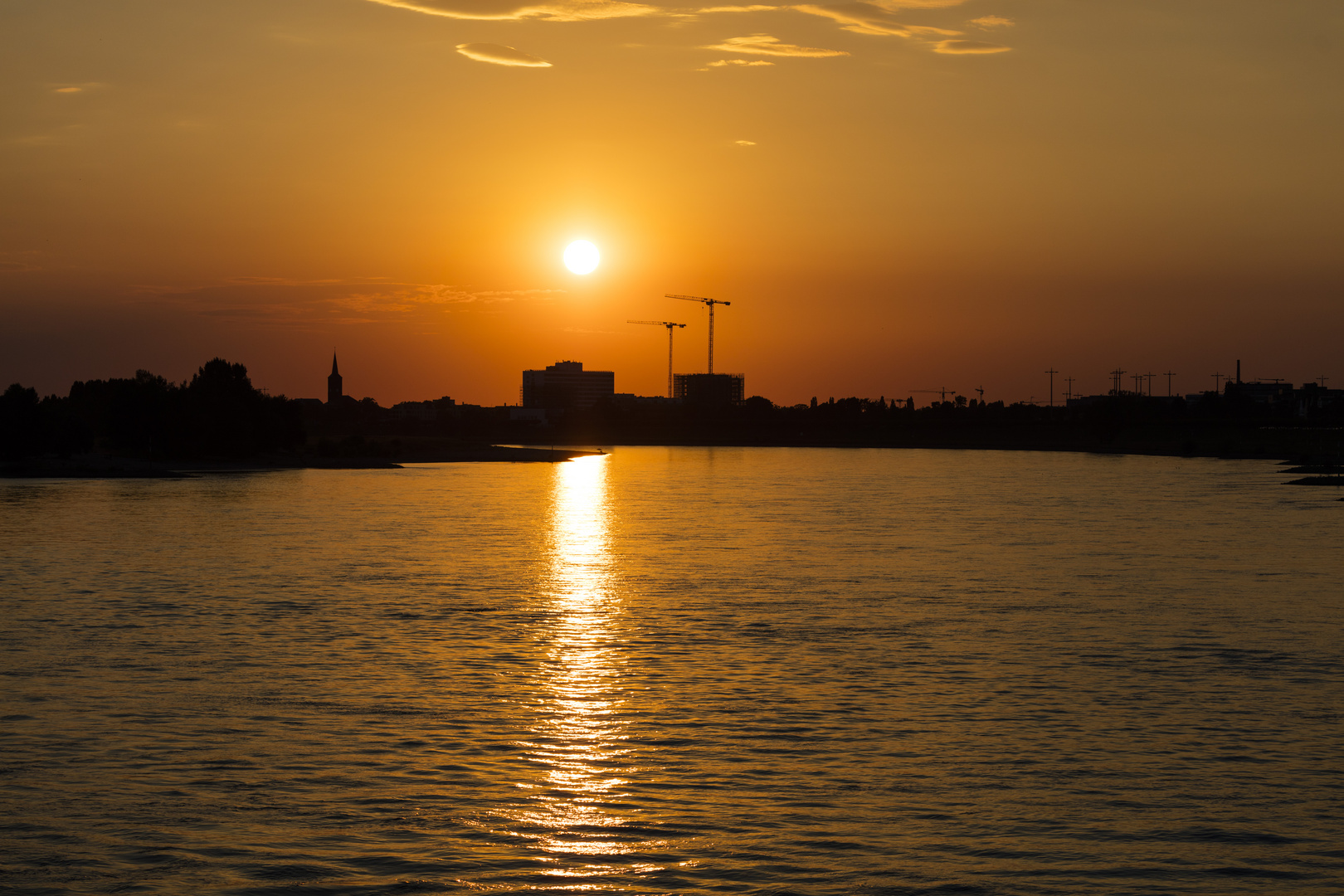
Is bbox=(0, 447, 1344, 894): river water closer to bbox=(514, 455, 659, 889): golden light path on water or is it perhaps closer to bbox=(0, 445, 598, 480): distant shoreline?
bbox=(514, 455, 659, 889): golden light path on water

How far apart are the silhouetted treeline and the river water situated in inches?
4187

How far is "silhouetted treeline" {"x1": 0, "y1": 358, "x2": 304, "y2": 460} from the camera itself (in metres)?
152

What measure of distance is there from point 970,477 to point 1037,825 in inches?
5826

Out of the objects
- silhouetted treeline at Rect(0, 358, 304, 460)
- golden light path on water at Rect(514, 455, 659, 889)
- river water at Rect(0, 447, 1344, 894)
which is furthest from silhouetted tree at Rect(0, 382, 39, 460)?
golden light path on water at Rect(514, 455, 659, 889)

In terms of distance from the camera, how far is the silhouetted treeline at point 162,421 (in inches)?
5979

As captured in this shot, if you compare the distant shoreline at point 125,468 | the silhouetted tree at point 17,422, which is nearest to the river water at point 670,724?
the distant shoreline at point 125,468

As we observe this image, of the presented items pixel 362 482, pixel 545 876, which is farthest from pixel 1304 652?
pixel 362 482

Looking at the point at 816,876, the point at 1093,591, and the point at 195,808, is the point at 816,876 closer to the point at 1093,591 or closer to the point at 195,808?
the point at 195,808

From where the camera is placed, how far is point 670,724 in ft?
77.4

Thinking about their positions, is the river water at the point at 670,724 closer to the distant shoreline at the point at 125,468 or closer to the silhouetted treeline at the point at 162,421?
the distant shoreline at the point at 125,468

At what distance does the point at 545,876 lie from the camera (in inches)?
592

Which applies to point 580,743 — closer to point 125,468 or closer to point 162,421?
point 125,468

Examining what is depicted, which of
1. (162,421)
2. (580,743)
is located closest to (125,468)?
(162,421)

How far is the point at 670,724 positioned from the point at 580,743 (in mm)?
2133
